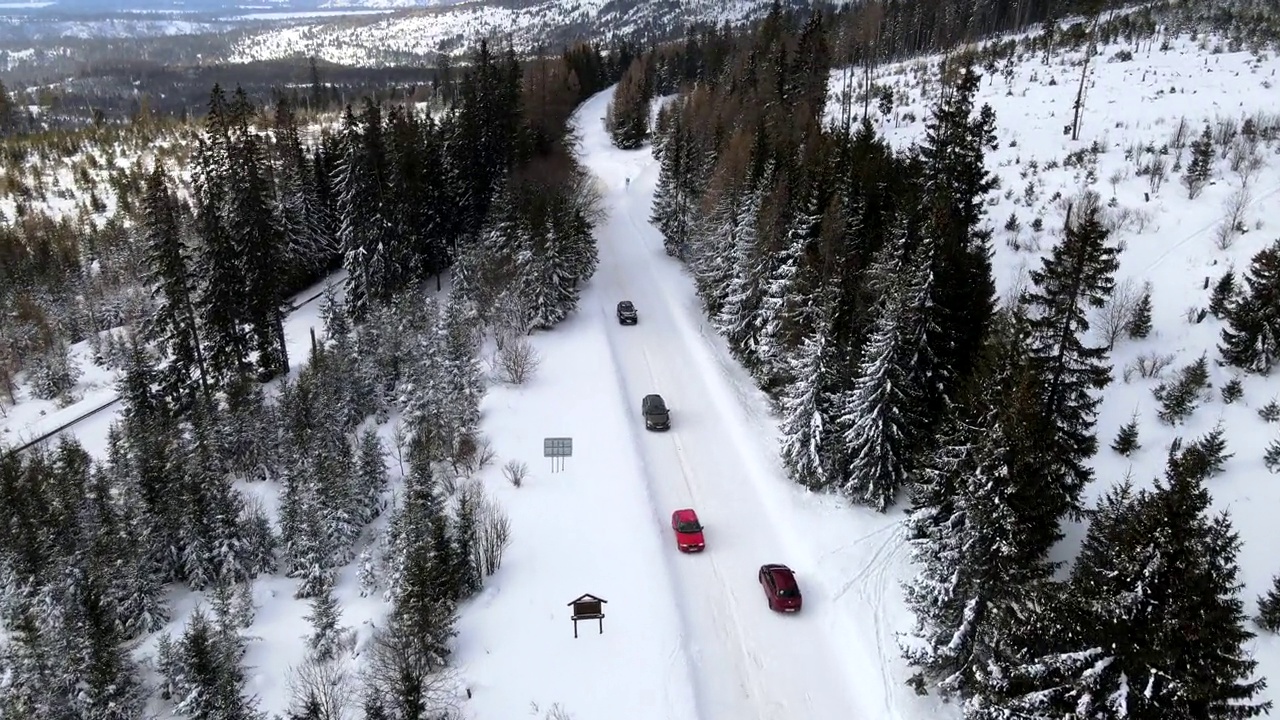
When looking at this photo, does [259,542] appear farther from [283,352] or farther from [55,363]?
[55,363]

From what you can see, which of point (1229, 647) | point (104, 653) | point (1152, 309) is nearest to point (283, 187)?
point (104, 653)

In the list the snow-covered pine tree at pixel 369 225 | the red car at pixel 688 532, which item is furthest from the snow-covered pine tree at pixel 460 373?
the red car at pixel 688 532

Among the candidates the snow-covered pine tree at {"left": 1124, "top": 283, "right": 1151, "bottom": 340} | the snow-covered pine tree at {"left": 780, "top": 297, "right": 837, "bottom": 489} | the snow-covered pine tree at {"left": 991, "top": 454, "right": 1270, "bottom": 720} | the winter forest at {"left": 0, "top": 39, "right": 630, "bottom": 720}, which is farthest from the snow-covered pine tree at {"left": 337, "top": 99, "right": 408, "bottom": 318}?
the snow-covered pine tree at {"left": 991, "top": 454, "right": 1270, "bottom": 720}

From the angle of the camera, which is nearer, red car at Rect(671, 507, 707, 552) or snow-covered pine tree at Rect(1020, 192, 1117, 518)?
snow-covered pine tree at Rect(1020, 192, 1117, 518)

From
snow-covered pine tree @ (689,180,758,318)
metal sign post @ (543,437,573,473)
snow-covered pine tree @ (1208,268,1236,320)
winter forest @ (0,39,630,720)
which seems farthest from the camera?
snow-covered pine tree @ (689,180,758,318)

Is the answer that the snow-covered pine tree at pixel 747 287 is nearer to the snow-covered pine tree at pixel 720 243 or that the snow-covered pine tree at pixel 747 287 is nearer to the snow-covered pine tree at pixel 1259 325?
the snow-covered pine tree at pixel 720 243

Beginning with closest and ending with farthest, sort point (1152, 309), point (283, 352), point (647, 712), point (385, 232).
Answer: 1. point (647, 712)
2. point (1152, 309)
3. point (283, 352)
4. point (385, 232)

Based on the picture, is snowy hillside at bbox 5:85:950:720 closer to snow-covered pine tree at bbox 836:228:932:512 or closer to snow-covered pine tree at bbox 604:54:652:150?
snow-covered pine tree at bbox 836:228:932:512
